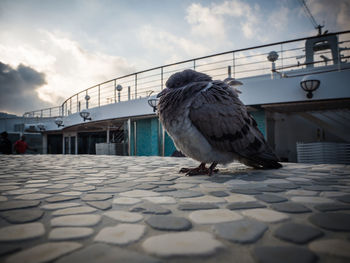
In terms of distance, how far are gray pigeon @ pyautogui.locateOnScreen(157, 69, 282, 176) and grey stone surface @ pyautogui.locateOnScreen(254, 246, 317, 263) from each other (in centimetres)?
135

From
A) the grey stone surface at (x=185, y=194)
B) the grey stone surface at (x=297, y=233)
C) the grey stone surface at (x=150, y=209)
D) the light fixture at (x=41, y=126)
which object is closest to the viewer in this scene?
the grey stone surface at (x=297, y=233)

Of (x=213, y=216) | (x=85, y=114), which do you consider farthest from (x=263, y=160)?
(x=85, y=114)

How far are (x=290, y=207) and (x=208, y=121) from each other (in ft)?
3.37

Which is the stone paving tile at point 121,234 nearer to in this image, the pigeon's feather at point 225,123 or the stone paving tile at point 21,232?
the stone paving tile at point 21,232

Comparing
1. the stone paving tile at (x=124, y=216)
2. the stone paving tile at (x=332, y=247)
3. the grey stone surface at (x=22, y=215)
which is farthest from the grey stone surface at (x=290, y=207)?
the grey stone surface at (x=22, y=215)

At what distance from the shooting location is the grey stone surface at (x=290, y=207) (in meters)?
0.93

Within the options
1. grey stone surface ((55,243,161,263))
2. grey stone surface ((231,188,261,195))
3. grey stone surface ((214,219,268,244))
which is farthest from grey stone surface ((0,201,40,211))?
grey stone surface ((231,188,261,195))

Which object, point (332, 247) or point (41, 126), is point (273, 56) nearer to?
point (332, 247)

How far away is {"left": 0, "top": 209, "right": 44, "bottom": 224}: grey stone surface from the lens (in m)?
0.82

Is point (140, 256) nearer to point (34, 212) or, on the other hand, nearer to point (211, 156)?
point (34, 212)

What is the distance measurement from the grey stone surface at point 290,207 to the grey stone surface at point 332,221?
0.24 feet

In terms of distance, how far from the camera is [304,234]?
26.9 inches

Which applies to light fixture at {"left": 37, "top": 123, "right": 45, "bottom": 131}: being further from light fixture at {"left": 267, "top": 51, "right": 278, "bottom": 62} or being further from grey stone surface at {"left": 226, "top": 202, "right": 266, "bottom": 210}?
grey stone surface at {"left": 226, "top": 202, "right": 266, "bottom": 210}

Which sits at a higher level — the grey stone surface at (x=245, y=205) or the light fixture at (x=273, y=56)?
the light fixture at (x=273, y=56)
